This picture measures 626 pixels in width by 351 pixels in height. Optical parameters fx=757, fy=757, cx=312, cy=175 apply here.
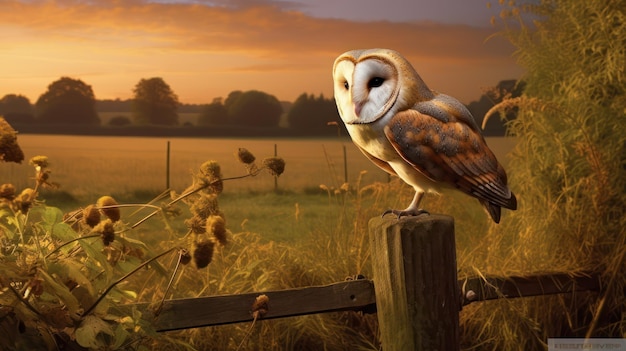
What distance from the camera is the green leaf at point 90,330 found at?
5.87 feet

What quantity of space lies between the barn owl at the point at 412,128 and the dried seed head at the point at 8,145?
2.76 ft

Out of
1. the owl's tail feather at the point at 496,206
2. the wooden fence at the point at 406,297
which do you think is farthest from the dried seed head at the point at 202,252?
the owl's tail feather at the point at 496,206

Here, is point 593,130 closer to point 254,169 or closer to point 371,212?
point 371,212

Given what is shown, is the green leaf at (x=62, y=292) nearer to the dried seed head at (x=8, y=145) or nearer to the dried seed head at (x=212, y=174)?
the dried seed head at (x=8, y=145)

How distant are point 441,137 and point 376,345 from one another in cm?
194

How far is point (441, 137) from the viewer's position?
6.90ft

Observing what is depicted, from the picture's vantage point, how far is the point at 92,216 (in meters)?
1.91

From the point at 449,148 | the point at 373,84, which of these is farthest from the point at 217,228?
the point at 449,148

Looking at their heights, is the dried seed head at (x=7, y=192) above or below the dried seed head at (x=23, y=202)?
above

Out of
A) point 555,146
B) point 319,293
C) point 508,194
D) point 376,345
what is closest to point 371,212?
point 376,345

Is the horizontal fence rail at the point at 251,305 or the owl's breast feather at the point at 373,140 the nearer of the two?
the owl's breast feather at the point at 373,140

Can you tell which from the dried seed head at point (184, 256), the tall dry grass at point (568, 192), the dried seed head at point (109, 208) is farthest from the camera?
the tall dry grass at point (568, 192)

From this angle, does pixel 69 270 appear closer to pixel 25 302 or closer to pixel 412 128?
pixel 25 302

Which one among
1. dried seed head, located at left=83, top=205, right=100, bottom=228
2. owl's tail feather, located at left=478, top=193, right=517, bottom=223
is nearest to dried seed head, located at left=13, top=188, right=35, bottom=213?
dried seed head, located at left=83, top=205, right=100, bottom=228
